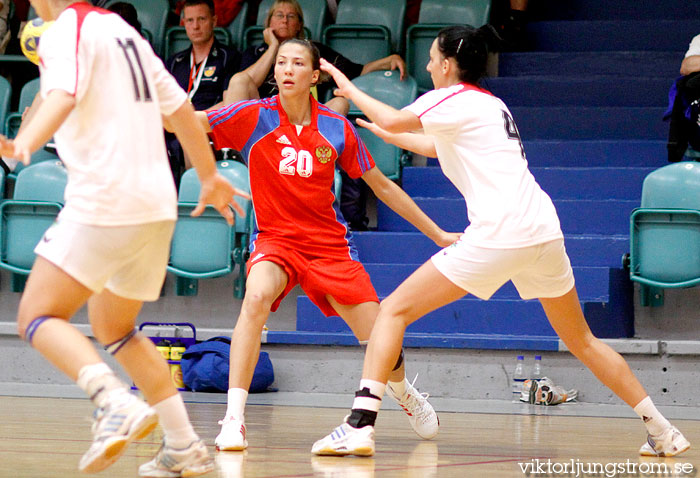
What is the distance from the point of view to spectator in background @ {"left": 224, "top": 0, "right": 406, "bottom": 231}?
7469mm

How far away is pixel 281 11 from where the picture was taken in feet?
26.0

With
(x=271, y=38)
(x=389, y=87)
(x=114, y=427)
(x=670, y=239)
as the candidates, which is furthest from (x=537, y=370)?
(x=114, y=427)

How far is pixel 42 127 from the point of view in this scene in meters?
2.63

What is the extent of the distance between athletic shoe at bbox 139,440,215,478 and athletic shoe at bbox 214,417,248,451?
2.54 feet

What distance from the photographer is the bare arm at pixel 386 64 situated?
828cm

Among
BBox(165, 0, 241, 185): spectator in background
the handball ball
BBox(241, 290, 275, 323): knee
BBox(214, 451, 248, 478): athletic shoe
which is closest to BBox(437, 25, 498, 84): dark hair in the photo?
BBox(241, 290, 275, 323): knee

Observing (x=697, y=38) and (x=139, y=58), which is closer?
(x=139, y=58)

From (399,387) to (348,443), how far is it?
774mm

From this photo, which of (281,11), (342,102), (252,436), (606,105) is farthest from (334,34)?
(252,436)

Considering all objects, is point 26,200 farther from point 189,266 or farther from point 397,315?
point 397,315

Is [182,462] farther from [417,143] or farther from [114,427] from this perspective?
[417,143]

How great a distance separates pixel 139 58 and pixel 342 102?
4617 millimetres

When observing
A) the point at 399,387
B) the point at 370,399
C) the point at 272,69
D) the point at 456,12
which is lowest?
the point at 399,387

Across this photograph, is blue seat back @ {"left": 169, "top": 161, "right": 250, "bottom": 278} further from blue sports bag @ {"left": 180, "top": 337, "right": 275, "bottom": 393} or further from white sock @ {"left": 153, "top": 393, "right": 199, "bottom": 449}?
white sock @ {"left": 153, "top": 393, "right": 199, "bottom": 449}
